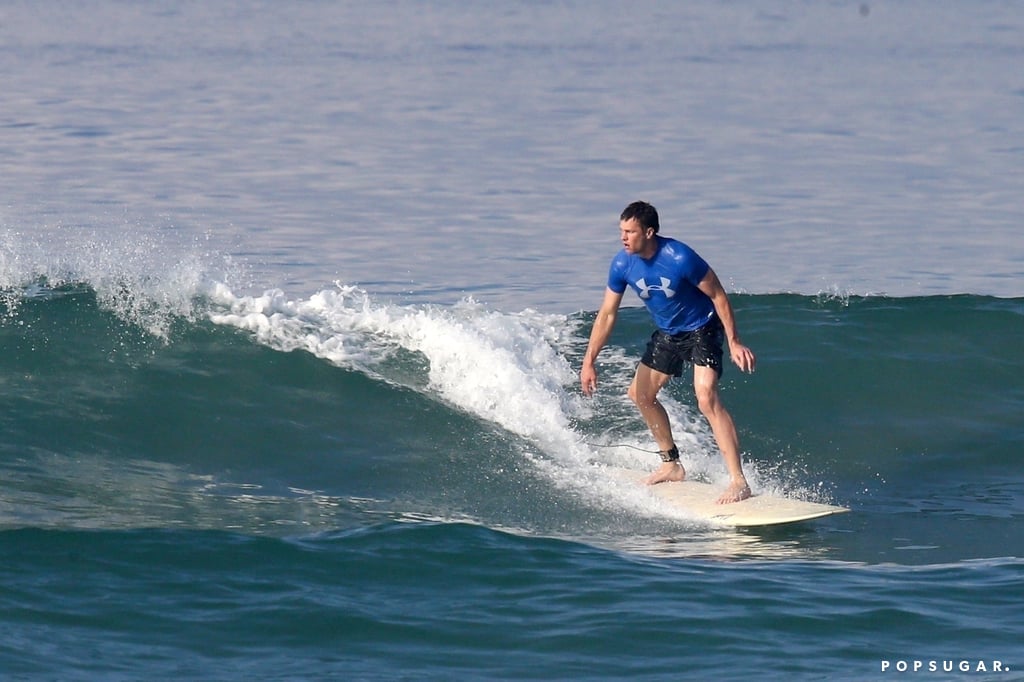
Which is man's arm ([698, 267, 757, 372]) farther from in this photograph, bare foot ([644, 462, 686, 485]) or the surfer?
bare foot ([644, 462, 686, 485])

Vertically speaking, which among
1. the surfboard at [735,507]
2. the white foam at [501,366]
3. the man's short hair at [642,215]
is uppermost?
the man's short hair at [642,215]

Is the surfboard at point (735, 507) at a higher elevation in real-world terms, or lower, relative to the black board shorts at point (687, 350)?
lower

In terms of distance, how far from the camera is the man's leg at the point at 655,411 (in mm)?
9633

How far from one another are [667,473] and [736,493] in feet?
2.12

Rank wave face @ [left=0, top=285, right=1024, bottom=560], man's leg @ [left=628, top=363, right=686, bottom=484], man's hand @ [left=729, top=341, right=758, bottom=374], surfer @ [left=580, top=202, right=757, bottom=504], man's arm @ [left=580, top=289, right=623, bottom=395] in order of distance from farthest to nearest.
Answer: man's leg @ [left=628, top=363, right=686, bottom=484] → man's arm @ [left=580, top=289, right=623, bottom=395] → wave face @ [left=0, top=285, right=1024, bottom=560] → surfer @ [left=580, top=202, right=757, bottom=504] → man's hand @ [left=729, top=341, right=758, bottom=374]

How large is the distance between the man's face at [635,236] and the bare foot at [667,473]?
1540 mm

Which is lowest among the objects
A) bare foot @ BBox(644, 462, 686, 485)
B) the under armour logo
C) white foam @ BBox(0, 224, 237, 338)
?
bare foot @ BBox(644, 462, 686, 485)

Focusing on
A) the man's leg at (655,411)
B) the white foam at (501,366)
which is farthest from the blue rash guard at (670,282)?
the white foam at (501,366)

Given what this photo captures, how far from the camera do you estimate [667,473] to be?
976 cm

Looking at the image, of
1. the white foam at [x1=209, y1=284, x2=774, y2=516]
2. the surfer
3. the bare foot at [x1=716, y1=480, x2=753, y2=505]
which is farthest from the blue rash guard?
the white foam at [x1=209, y1=284, x2=774, y2=516]

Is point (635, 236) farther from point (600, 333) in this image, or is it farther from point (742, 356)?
point (742, 356)

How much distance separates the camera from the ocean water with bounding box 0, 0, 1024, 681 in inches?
274

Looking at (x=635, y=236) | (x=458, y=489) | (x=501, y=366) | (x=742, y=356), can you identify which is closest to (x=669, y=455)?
(x=742, y=356)

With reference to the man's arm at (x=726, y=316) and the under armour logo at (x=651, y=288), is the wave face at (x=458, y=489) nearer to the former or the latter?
the man's arm at (x=726, y=316)
